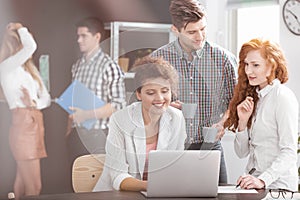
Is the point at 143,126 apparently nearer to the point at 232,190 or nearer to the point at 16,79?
the point at 232,190

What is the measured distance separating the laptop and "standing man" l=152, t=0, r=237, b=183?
216 millimetres

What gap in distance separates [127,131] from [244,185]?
1.62 ft

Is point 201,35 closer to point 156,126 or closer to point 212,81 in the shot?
point 212,81

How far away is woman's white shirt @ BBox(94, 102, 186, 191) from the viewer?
223 cm

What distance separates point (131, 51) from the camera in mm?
2352

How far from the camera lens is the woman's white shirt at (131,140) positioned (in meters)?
→ 2.23

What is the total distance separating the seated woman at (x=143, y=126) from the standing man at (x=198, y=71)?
0.07m

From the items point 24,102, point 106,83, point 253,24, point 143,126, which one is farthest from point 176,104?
point 253,24

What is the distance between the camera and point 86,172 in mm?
2416

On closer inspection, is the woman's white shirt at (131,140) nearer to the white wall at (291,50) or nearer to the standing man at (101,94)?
the standing man at (101,94)

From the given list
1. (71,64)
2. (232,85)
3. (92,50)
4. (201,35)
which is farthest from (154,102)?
(71,64)

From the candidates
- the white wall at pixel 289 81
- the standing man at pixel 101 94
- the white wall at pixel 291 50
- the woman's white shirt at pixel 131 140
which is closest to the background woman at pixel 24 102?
the standing man at pixel 101 94

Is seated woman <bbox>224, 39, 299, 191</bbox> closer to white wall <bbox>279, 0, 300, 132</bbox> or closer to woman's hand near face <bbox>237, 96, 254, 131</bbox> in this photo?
woman's hand near face <bbox>237, 96, 254, 131</bbox>

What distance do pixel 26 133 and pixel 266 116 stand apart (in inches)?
48.3
